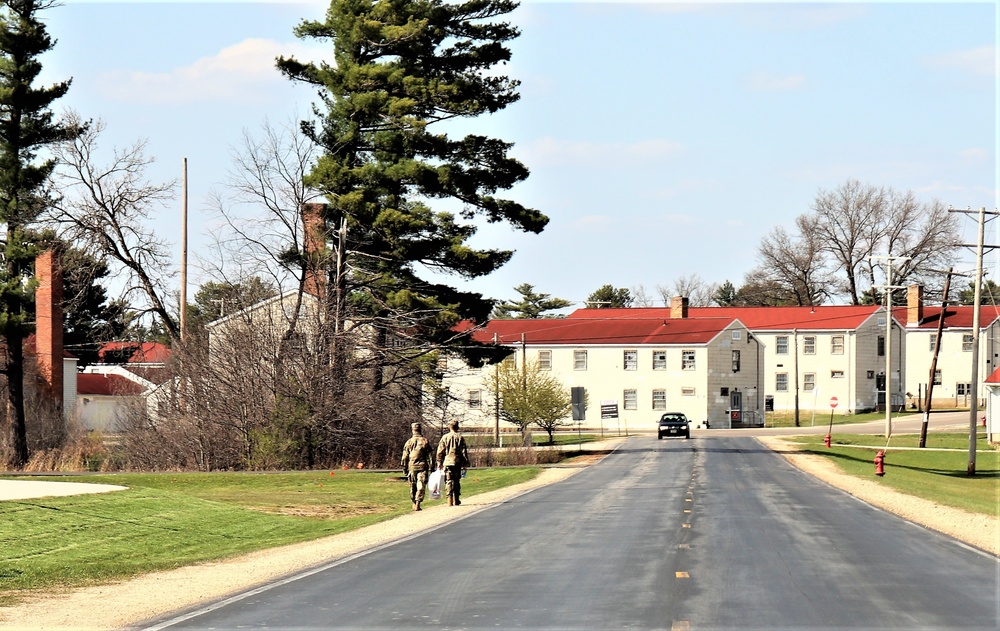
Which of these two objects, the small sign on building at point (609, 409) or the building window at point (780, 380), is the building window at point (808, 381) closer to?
the building window at point (780, 380)

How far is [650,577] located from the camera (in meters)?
14.6

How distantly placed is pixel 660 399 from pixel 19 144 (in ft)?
164

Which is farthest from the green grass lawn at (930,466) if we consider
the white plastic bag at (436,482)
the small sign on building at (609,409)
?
the small sign on building at (609,409)

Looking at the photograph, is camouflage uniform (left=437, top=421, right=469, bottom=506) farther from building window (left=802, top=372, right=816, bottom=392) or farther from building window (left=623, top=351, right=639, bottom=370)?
building window (left=802, top=372, right=816, bottom=392)

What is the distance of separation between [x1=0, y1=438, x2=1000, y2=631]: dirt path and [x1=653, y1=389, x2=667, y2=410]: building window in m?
56.0

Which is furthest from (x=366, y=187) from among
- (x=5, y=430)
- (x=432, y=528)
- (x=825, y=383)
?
(x=825, y=383)

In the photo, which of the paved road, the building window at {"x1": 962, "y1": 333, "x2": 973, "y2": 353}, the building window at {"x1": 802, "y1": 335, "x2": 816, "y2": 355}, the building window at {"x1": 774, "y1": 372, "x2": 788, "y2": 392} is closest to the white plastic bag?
the paved road

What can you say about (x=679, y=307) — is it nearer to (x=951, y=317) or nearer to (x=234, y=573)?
(x=951, y=317)

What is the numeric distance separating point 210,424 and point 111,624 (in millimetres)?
29190

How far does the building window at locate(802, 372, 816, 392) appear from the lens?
312 ft

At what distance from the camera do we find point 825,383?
94562 millimetres

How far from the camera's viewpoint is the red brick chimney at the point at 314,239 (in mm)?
44781

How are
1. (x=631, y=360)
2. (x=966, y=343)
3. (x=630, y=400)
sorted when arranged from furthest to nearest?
(x=966, y=343), (x=630, y=400), (x=631, y=360)

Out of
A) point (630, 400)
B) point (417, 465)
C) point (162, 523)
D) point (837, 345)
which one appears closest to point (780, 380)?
point (837, 345)
